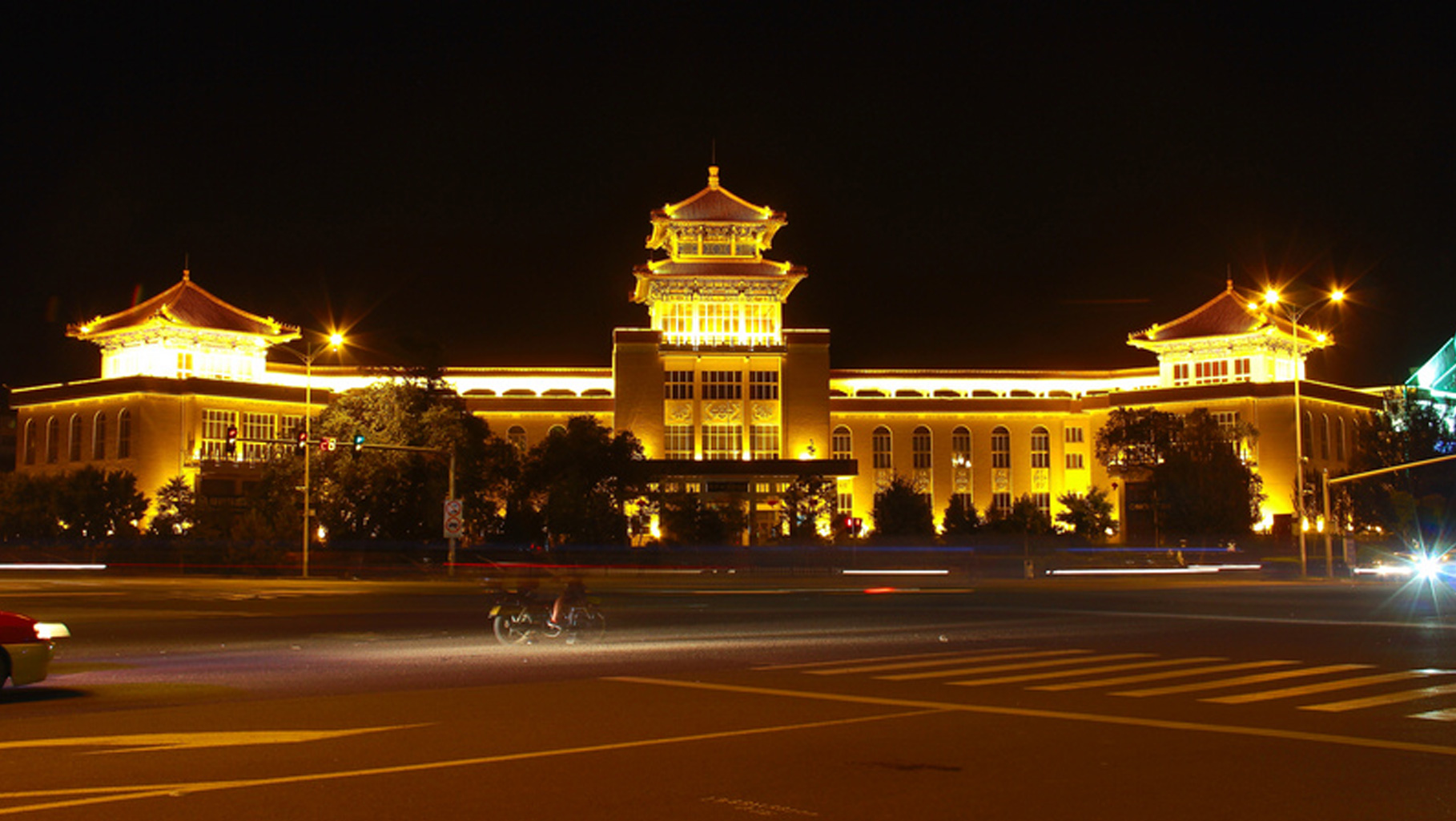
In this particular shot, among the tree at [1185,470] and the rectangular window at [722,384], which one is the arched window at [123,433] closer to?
the rectangular window at [722,384]

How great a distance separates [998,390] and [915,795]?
8853 centimetres

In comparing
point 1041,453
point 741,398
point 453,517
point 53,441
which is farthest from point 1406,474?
point 53,441

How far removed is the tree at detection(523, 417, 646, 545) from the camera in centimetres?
6481

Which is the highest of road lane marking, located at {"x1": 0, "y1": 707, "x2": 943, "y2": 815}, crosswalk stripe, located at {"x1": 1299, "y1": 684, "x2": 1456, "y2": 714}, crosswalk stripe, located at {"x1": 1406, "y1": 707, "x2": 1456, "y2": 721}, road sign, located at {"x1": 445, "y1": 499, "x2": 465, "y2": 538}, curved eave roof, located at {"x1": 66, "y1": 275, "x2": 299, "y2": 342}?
curved eave roof, located at {"x1": 66, "y1": 275, "x2": 299, "y2": 342}

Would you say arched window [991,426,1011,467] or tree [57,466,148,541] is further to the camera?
arched window [991,426,1011,467]

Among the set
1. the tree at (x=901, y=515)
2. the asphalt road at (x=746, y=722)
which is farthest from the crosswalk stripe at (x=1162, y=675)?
the tree at (x=901, y=515)

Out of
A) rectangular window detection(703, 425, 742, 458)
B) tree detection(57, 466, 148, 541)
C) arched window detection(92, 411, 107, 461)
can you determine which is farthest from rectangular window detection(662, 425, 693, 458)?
arched window detection(92, 411, 107, 461)

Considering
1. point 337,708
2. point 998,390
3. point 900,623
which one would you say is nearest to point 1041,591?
point 900,623

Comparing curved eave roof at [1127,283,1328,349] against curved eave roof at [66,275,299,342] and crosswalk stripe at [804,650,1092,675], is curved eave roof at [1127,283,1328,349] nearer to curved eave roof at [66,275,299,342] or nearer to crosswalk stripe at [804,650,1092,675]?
curved eave roof at [66,275,299,342]

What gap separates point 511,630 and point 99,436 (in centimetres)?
7074

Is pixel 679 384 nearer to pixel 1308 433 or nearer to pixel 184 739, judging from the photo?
pixel 1308 433

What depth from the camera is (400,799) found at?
30.0 feet

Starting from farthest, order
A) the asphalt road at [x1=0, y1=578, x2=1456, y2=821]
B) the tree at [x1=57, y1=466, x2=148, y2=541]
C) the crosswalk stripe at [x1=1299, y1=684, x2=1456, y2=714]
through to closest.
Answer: the tree at [x1=57, y1=466, x2=148, y2=541], the crosswalk stripe at [x1=1299, y1=684, x2=1456, y2=714], the asphalt road at [x1=0, y1=578, x2=1456, y2=821]

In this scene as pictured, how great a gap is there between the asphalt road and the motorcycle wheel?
714 millimetres
